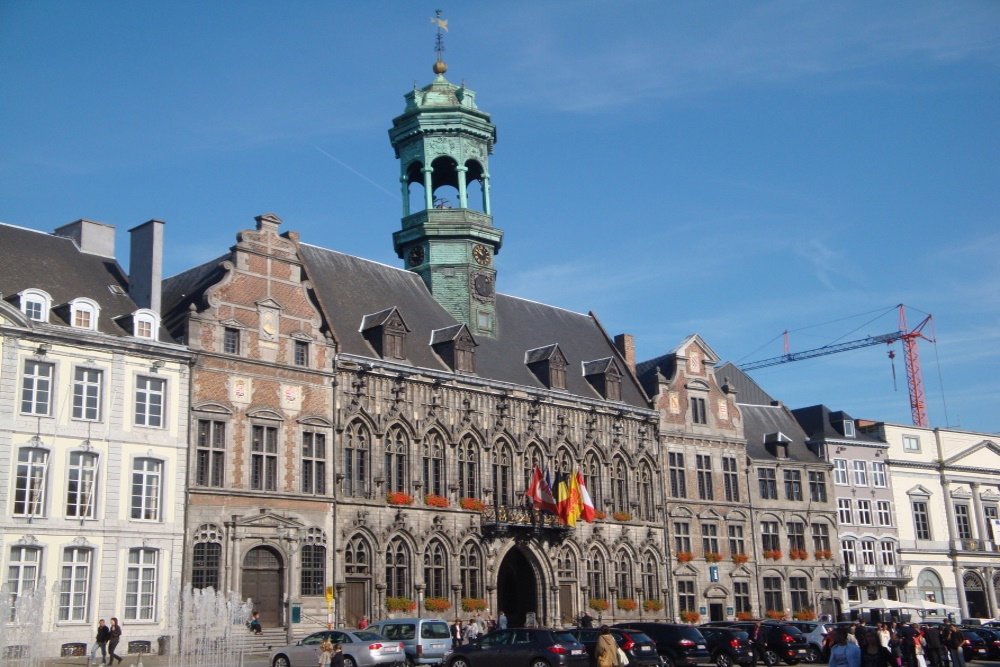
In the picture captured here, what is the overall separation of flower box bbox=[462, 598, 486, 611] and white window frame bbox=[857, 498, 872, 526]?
27430 mm

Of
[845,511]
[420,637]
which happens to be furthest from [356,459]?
[845,511]

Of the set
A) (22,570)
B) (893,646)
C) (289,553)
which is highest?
(289,553)

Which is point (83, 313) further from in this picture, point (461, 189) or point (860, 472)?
point (860, 472)

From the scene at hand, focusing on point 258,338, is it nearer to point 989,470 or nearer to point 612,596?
point 612,596

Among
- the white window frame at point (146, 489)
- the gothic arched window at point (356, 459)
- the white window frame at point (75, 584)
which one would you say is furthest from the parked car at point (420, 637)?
the gothic arched window at point (356, 459)

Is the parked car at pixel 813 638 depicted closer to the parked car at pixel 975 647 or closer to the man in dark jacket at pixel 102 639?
the parked car at pixel 975 647

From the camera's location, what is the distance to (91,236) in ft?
140

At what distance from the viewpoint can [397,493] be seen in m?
44.7

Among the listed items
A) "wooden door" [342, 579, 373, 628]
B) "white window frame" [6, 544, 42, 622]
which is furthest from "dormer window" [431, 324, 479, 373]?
"white window frame" [6, 544, 42, 622]

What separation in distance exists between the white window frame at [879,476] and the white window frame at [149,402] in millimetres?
42959

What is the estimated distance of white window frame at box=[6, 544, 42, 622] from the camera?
34.6 metres

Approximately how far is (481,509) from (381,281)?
11.0m

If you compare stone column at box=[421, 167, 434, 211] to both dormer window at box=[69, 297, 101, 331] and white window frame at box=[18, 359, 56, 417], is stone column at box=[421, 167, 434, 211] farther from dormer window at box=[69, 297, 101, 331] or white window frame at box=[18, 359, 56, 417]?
white window frame at box=[18, 359, 56, 417]

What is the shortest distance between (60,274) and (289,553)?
40.7 ft
